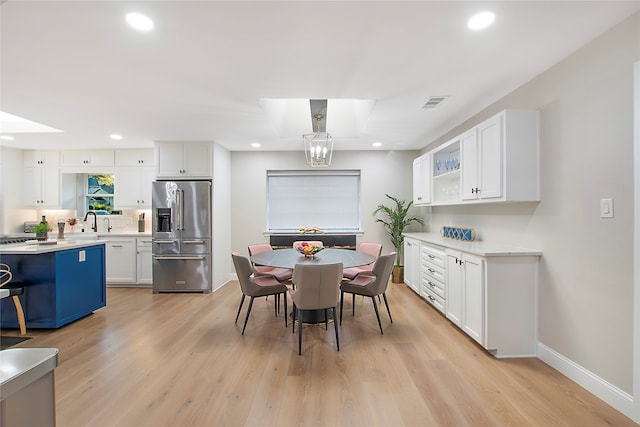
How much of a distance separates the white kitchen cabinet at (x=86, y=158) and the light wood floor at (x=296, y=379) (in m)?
3.22

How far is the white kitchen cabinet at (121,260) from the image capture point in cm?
514

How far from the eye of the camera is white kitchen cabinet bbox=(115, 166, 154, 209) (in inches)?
215

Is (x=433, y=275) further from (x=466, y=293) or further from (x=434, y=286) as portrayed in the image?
(x=466, y=293)

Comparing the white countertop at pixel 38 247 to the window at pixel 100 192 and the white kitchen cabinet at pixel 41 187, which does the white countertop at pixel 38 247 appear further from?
the white kitchen cabinet at pixel 41 187

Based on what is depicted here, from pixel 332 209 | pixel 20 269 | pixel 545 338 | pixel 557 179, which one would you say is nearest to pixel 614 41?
pixel 557 179

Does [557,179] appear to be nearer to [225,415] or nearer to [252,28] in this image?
[252,28]

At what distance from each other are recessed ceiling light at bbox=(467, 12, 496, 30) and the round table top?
86.0 inches

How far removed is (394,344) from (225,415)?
168 centimetres

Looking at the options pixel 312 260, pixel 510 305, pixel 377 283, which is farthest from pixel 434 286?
pixel 312 260

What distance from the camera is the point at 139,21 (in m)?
1.88

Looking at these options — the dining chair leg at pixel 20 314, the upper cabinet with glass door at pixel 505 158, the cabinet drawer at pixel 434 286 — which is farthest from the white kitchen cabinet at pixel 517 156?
the dining chair leg at pixel 20 314

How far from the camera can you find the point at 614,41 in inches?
78.3

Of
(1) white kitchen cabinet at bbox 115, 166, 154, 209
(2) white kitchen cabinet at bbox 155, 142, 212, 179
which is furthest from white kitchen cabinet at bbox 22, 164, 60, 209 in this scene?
(2) white kitchen cabinet at bbox 155, 142, 212, 179

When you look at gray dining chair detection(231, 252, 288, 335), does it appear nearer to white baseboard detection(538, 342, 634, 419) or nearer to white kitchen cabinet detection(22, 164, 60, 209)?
white baseboard detection(538, 342, 634, 419)
